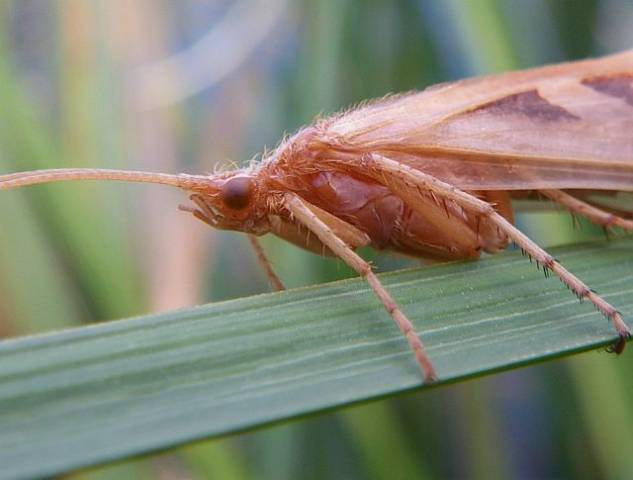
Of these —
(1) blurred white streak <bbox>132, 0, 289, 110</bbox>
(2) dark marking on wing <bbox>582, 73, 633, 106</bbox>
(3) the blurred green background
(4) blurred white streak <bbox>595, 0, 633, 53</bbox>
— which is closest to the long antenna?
(3) the blurred green background

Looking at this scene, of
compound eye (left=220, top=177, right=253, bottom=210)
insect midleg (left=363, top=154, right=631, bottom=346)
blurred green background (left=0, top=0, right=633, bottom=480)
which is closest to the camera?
insect midleg (left=363, top=154, right=631, bottom=346)

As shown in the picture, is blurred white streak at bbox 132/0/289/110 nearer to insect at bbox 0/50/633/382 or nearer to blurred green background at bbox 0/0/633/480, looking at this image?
blurred green background at bbox 0/0/633/480

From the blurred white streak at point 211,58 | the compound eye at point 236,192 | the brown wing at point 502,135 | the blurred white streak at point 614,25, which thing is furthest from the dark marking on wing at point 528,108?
the blurred white streak at point 211,58

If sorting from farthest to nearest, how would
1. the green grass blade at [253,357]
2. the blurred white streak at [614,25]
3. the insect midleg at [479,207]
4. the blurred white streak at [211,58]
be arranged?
the blurred white streak at [211,58]
the blurred white streak at [614,25]
the insect midleg at [479,207]
the green grass blade at [253,357]

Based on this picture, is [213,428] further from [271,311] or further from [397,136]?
[397,136]

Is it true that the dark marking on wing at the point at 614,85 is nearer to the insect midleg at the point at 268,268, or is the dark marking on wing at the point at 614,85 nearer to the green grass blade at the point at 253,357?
the green grass blade at the point at 253,357

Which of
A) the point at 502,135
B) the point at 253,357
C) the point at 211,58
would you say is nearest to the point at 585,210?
the point at 502,135

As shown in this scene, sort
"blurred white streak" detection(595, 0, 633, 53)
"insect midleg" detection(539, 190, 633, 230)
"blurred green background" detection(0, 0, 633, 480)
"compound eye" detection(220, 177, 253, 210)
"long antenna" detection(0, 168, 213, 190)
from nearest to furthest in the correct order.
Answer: "long antenna" detection(0, 168, 213, 190) → "compound eye" detection(220, 177, 253, 210) → "insect midleg" detection(539, 190, 633, 230) → "blurred green background" detection(0, 0, 633, 480) → "blurred white streak" detection(595, 0, 633, 53)
